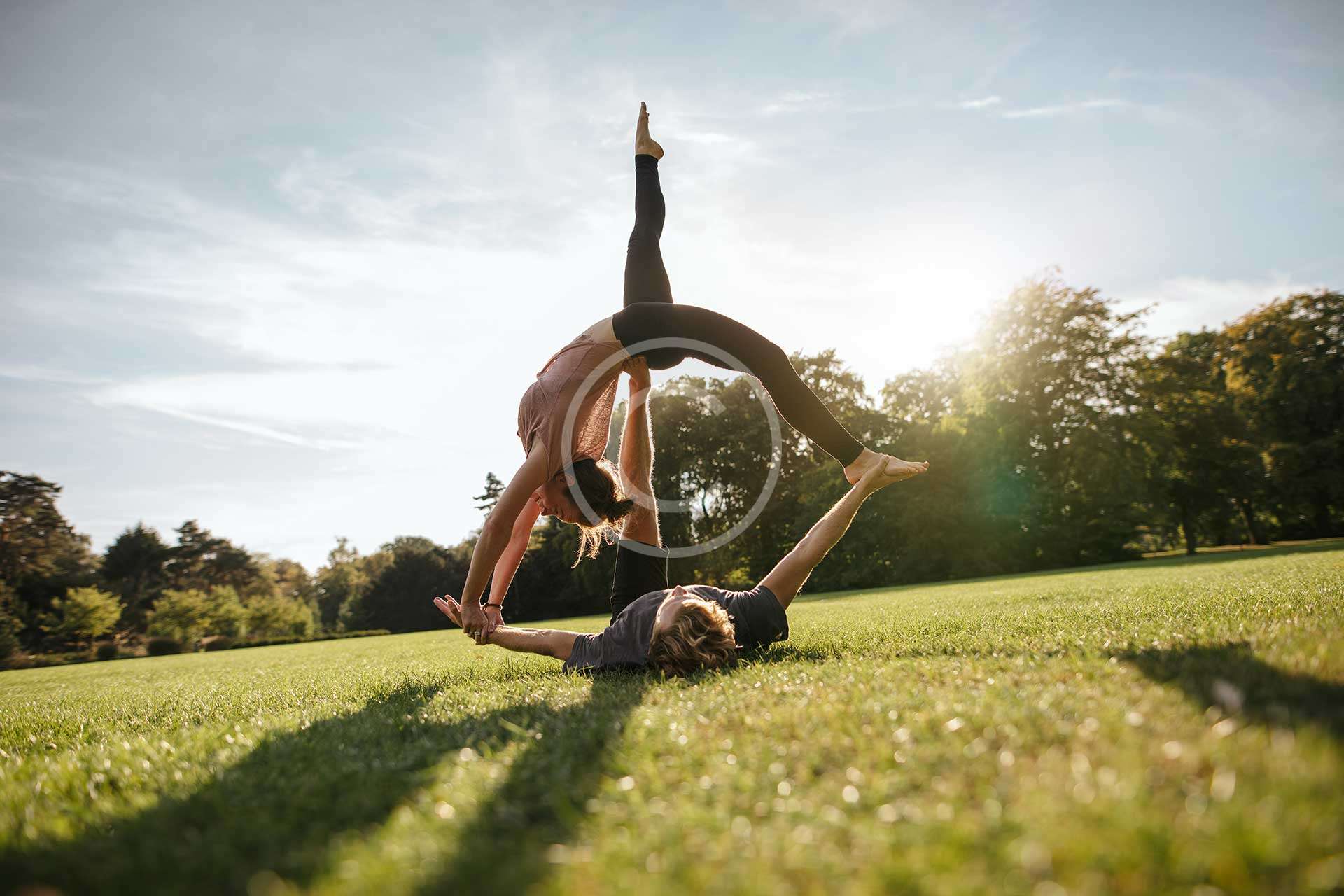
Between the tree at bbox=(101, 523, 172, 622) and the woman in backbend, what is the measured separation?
5425 cm

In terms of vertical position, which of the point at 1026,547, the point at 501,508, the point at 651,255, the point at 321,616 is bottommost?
the point at 321,616

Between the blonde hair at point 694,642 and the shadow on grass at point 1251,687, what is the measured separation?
1841 mm

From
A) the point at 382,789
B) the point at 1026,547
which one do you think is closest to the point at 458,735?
the point at 382,789

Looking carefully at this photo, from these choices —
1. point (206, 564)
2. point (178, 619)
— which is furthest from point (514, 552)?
point (206, 564)

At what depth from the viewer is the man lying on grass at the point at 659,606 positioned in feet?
11.7

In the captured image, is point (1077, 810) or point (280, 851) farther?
point (280, 851)

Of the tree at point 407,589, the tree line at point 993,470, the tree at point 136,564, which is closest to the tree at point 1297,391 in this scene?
the tree line at point 993,470

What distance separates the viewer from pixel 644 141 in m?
5.37

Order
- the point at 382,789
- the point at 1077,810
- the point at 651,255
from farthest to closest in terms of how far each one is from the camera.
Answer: the point at 651,255, the point at 382,789, the point at 1077,810

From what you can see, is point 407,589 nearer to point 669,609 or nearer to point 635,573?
point 635,573

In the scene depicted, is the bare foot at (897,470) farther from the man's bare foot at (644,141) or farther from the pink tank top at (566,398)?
the man's bare foot at (644,141)

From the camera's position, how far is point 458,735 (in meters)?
2.33

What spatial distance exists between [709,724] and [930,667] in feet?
3.79

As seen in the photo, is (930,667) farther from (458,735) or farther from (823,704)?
(458,735)
